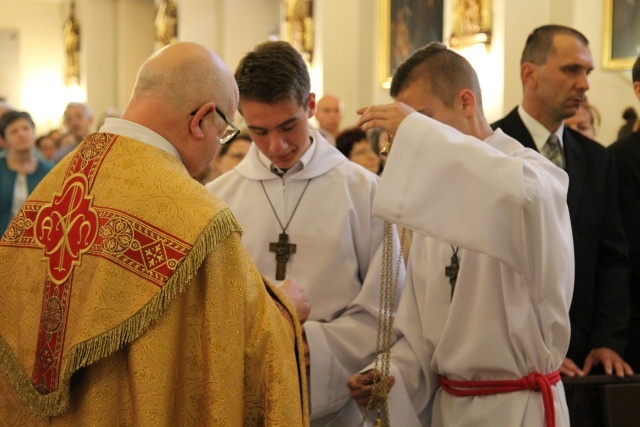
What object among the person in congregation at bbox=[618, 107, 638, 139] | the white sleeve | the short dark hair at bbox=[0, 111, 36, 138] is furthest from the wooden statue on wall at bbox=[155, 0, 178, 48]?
the white sleeve

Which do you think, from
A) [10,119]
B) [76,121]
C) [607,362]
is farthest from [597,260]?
[76,121]

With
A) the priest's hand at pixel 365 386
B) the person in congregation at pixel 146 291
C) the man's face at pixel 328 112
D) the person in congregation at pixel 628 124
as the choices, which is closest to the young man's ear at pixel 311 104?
the person in congregation at pixel 146 291

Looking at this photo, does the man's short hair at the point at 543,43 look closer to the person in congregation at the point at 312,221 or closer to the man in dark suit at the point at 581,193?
the man in dark suit at the point at 581,193

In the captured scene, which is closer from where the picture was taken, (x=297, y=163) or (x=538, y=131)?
(x=297, y=163)

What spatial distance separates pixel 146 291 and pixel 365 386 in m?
0.93

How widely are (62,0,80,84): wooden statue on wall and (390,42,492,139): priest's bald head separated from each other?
66.0 feet

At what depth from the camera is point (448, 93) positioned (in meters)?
2.83

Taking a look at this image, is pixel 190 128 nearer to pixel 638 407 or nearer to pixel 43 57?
pixel 638 407

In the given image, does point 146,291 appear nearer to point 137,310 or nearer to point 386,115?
point 137,310

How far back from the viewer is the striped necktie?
387 cm

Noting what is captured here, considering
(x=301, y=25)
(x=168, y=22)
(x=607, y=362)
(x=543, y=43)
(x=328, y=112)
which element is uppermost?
(x=168, y=22)

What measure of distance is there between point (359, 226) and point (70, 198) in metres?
1.19

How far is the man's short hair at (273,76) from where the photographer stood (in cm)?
309

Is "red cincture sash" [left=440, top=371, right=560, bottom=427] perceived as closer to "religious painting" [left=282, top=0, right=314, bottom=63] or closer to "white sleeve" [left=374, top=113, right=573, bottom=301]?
"white sleeve" [left=374, top=113, right=573, bottom=301]
